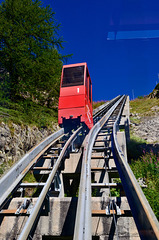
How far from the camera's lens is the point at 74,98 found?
27.7 feet

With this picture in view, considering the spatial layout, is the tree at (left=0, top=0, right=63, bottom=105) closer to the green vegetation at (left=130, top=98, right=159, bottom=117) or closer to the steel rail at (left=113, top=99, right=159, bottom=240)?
the steel rail at (left=113, top=99, right=159, bottom=240)

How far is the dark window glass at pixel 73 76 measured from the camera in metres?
8.93

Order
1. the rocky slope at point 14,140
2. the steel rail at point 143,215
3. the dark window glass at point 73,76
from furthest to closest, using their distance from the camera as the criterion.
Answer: the dark window glass at point 73,76
the rocky slope at point 14,140
the steel rail at point 143,215

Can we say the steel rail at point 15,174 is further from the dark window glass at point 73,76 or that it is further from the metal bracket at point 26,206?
the dark window glass at point 73,76

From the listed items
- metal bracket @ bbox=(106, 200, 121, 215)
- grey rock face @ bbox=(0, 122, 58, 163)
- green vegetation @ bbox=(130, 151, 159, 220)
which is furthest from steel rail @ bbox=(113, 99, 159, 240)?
grey rock face @ bbox=(0, 122, 58, 163)

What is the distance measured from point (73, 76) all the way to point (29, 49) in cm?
429

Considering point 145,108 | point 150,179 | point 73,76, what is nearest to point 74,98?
point 73,76

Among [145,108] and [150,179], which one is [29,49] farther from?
[145,108]

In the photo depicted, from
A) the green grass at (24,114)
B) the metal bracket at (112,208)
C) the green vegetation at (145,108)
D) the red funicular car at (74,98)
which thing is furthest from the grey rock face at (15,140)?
the green vegetation at (145,108)

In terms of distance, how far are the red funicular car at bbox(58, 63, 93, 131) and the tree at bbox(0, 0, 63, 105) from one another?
89.2 inches

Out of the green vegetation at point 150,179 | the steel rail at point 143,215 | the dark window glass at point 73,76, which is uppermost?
the dark window glass at point 73,76

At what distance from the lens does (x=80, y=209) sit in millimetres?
2410

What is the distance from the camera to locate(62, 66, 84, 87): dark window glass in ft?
29.3

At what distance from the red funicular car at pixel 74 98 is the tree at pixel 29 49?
226 centimetres
